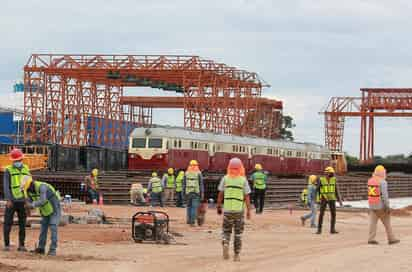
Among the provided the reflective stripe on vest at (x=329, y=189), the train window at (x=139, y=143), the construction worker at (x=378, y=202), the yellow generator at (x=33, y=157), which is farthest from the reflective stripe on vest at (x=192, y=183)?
the train window at (x=139, y=143)

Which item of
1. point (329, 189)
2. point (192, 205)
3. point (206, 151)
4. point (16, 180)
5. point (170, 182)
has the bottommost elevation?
point (192, 205)

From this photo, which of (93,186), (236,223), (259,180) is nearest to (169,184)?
(93,186)

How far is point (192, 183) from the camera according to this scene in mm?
24609

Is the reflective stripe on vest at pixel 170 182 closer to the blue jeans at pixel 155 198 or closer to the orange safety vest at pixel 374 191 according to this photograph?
the blue jeans at pixel 155 198

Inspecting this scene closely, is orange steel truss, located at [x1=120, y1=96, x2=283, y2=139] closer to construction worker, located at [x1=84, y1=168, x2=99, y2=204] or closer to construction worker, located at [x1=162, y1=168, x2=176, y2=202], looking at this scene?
construction worker, located at [x1=162, y1=168, x2=176, y2=202]

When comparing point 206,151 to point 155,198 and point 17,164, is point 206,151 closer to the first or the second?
point 155,198

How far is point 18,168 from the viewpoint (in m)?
17.2

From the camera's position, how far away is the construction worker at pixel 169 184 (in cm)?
3534

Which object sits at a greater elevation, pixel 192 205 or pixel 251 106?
pixel 251 106

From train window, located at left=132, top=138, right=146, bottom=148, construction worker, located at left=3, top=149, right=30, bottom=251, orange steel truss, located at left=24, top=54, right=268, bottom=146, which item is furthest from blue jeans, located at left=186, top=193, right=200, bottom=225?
orange steel truss, located at left=24, top=54, right=268, bottom=146

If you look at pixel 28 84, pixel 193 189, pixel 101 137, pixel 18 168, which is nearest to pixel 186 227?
pixel 193 189

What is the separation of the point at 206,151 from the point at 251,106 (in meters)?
29.5

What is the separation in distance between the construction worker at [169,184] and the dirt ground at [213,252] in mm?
8294

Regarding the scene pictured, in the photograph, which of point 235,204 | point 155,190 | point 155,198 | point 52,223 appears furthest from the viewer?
point 155,198
